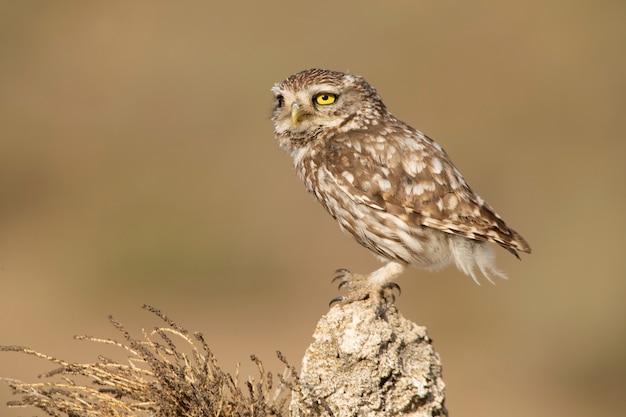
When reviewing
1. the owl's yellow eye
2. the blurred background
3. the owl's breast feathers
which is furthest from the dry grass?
the blurred background

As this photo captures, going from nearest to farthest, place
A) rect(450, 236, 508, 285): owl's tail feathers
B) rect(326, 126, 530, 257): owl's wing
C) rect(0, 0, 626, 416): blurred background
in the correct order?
rect(326, 126, 530, 257): owl's wing < rect(450, 236, 508, 285): owl's tail feathers < rect(0, 0, 626, 416): blurred background

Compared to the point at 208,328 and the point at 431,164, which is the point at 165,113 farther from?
the point at 431,164

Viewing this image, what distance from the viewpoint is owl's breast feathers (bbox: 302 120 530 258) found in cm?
495

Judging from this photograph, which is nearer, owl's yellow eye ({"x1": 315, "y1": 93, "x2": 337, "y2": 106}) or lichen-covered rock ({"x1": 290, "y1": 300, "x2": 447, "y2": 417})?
lichen-covered rock ({"x1": 290, "y1": 300, "x2": 447, "y2": 417})

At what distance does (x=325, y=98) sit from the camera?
532 cm

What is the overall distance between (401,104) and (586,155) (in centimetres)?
222

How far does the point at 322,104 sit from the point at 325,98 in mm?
34

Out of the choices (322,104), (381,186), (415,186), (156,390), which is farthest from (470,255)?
(156,390)

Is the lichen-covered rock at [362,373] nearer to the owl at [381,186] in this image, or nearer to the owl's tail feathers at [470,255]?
the owl at [381,186]

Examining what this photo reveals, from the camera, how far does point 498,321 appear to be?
11930 millimetres

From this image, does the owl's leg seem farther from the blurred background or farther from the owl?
the blurred background

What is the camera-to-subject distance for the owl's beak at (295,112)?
207 inches

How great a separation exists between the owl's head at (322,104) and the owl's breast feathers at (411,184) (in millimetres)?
157

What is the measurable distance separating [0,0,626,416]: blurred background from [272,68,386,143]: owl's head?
18.4 feet
